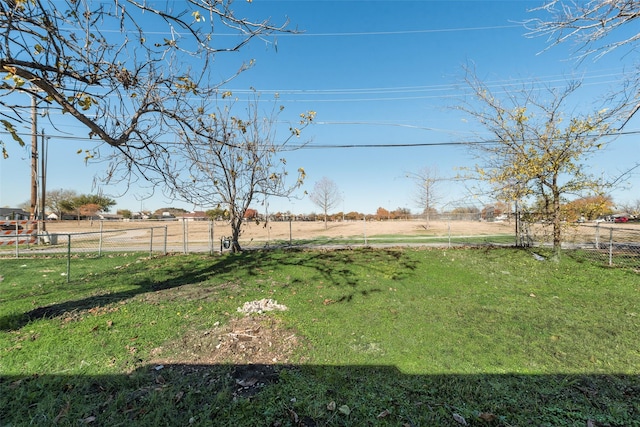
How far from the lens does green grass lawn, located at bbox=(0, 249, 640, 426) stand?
2.54 meters

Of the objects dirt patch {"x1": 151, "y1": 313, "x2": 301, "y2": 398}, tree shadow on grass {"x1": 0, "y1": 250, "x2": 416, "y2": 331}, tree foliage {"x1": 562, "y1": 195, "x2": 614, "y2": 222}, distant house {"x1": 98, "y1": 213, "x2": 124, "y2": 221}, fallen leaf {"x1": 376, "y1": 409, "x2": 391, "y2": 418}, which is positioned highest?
tree foliage {"x1": 562, "y1": 195, "x2": 614, "y2": 222}

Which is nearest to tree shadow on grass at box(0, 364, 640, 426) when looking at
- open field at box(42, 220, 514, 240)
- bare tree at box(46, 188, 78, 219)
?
open field at box(42, 220, 514, 240)

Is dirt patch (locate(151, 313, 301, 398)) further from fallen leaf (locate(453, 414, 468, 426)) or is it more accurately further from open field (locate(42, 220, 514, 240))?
open field (locate(42, 220, 514, 240))

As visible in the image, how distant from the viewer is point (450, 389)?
293 centimetres

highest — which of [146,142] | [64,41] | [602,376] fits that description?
[64,41]

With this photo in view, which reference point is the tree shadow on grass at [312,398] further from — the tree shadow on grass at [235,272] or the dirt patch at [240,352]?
the tree shadow on grass at [235,272]

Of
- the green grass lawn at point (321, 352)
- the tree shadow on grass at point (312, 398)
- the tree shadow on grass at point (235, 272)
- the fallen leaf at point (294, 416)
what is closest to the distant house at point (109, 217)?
the tree shadow on grass at point (235, 272)

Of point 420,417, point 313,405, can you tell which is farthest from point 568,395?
point 313,405

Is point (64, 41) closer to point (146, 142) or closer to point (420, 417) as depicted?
point (146, 142)

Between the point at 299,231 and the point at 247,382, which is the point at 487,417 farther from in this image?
the point at 299,231

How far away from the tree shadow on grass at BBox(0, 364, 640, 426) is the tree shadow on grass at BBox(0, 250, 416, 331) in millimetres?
2243

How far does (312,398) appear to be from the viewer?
2701mm

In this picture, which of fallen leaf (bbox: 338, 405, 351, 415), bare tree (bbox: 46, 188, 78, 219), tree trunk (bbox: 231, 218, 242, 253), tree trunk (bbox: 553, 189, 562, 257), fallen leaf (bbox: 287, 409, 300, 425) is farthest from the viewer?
bare tree (bbox: 46, 188, 78, 219)

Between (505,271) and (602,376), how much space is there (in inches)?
216
